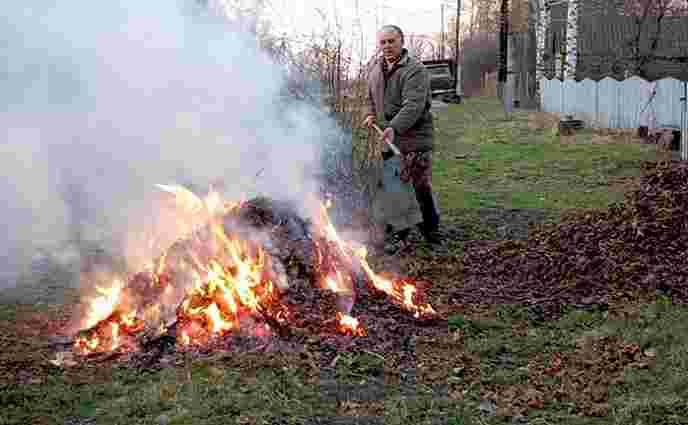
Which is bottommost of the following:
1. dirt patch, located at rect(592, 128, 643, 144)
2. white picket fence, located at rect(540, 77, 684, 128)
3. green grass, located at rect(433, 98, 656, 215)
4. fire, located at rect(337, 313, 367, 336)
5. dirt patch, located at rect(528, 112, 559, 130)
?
fire, located at rect(337, 313, 367, 336)

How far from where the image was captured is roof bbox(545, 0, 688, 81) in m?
23.5

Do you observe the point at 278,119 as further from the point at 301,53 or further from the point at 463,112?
the point at 463,112

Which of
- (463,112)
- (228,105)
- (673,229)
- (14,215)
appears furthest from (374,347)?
(463,112)

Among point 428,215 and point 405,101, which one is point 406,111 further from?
point 428,215

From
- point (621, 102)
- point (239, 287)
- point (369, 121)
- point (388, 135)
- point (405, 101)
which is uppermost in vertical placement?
point (405, 101)

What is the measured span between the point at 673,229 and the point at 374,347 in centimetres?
268

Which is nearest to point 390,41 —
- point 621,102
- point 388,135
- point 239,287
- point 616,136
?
point 388,135

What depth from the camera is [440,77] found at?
2903 centimetres

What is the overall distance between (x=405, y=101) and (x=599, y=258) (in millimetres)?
2100

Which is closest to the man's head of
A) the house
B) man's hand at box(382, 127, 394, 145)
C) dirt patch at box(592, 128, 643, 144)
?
man's hand at box(382, 127, 394, 145)

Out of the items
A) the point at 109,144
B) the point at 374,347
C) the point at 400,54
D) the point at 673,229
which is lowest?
the point at 374,347

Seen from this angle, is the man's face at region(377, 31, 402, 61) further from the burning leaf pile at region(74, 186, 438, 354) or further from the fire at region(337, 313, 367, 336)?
the fire at region(337, 313, 367, 336)

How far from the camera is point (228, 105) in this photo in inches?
224

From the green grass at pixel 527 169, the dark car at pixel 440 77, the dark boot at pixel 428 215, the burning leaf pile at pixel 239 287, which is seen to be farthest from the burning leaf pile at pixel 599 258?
the dark car at pixel 440 77
